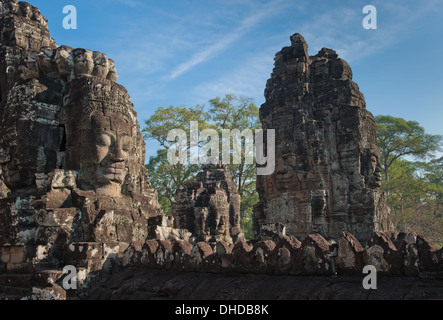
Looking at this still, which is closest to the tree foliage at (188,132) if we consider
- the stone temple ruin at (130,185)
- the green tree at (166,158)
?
the green tree at (166,158)

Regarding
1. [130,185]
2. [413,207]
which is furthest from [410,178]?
[130,185]

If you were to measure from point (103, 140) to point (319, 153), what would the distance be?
5.32 meters

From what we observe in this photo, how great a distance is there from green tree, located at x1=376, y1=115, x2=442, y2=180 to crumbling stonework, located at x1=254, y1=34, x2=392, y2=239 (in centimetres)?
1599

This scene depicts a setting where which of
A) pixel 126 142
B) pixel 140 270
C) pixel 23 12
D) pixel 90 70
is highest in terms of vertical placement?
pixel 23 12

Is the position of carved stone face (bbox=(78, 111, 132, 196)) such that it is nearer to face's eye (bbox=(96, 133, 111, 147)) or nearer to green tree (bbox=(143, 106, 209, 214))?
face's eye (bbox=(96, 133, 111, 147))

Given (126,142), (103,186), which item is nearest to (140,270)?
(103,186)

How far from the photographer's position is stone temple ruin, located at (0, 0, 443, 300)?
4648mm

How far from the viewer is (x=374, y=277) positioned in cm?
355

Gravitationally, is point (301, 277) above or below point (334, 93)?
below

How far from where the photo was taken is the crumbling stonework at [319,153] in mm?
10203

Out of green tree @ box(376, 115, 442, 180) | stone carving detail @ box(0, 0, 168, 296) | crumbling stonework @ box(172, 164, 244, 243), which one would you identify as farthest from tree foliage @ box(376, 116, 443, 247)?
stone carving detail @ box(0, 0, 168, 296)

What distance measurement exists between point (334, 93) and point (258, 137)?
2452mm

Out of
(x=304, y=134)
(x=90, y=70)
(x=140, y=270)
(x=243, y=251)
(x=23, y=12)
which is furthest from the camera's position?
(x=23, y=12)

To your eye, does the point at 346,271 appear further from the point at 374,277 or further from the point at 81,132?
the point at 81,132
